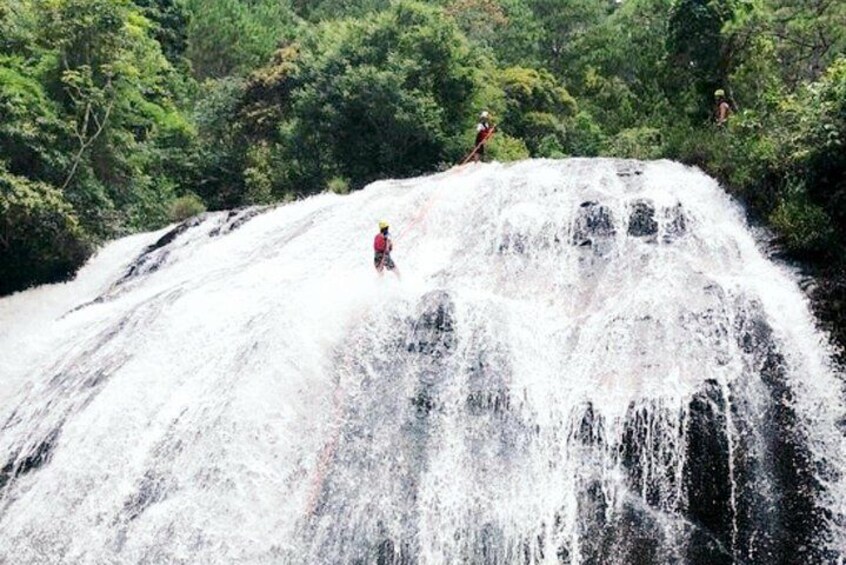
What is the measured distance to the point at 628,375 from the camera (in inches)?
423

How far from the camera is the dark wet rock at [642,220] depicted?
1365cm

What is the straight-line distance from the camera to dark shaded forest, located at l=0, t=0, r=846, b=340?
1461 centimetres

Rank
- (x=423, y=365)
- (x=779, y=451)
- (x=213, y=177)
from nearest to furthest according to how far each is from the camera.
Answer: (x=779, y=451)
(x=423, y=365)
(x=213, y=177)

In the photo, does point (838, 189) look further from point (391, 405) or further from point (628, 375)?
point (391, 405)

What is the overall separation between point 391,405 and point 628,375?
2953mm

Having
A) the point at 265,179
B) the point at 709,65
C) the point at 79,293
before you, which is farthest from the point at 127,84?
the point at 709,65

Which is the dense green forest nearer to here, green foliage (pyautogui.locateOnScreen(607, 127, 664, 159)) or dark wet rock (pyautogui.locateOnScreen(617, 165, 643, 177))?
green foliage (pyautogui.locateOnScreen(607, 127, 664, 159))

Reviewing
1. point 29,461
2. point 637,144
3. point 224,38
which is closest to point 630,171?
point 637,144

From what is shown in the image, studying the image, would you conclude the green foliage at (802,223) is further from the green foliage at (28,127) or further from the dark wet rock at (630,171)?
the green foliage at (28,127)

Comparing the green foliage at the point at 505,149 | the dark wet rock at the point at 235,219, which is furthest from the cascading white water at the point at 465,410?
the green foliage at the point at 505,149

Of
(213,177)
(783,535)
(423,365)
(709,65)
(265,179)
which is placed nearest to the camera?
(783,535)

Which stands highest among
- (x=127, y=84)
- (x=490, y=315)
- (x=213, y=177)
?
(x=127, y=84)

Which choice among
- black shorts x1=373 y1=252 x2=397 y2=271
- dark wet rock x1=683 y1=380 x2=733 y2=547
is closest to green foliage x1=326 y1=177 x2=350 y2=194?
black shorts x1=373 y1=252 x2=397 y2=271

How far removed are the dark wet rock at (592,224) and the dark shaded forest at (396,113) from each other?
2.50 meters
